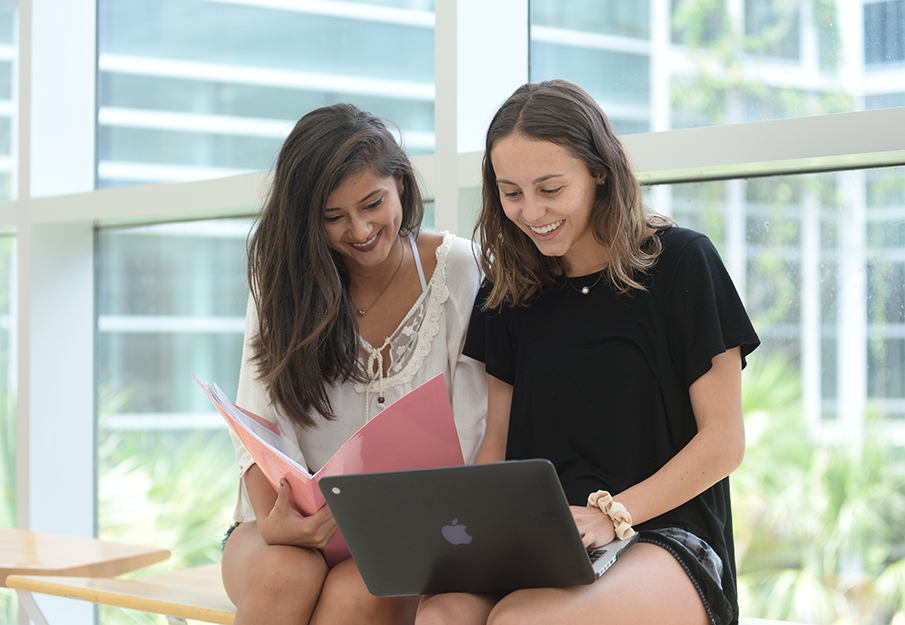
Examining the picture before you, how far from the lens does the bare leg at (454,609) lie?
111 cm

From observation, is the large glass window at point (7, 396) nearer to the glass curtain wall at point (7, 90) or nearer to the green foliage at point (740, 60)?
the glass curtain wall at point (7, 90)

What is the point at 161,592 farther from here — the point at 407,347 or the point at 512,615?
the point at 512,615

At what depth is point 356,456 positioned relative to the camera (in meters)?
1.23

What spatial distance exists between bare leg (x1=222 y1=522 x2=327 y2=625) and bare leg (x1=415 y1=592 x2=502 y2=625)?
0.69 feet

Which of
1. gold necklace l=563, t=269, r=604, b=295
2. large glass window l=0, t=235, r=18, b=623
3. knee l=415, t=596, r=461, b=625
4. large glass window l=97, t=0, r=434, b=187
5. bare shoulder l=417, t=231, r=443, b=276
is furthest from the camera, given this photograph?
large glass window l=0, t=235, r=18, b=623

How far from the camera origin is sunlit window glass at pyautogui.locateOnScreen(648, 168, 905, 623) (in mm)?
1685

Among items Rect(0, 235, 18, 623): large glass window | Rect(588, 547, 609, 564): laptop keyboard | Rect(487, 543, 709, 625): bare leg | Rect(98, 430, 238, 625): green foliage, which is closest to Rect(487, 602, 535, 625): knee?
Rect(487, 543, 709, 625): bare leg

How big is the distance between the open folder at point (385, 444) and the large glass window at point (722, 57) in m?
0.97

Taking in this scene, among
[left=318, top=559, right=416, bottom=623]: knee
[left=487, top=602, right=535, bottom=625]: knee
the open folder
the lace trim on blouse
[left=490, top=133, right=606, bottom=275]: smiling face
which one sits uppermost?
[left=490, top=133, right=606, bottom=275]: smiling face

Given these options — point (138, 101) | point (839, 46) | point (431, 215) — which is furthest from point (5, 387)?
point (839, 46)

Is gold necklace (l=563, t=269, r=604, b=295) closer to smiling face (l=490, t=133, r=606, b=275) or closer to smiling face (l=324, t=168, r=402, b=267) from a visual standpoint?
smiling face (l=490, t=133, r=606, b=275)

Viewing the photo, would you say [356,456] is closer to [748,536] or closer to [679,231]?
[679,231]

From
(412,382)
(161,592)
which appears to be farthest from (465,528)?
(161,592)

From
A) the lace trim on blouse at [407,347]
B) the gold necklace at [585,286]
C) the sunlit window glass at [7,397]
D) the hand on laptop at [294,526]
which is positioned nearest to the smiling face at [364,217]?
the lace trim on blouse at [407,347]
